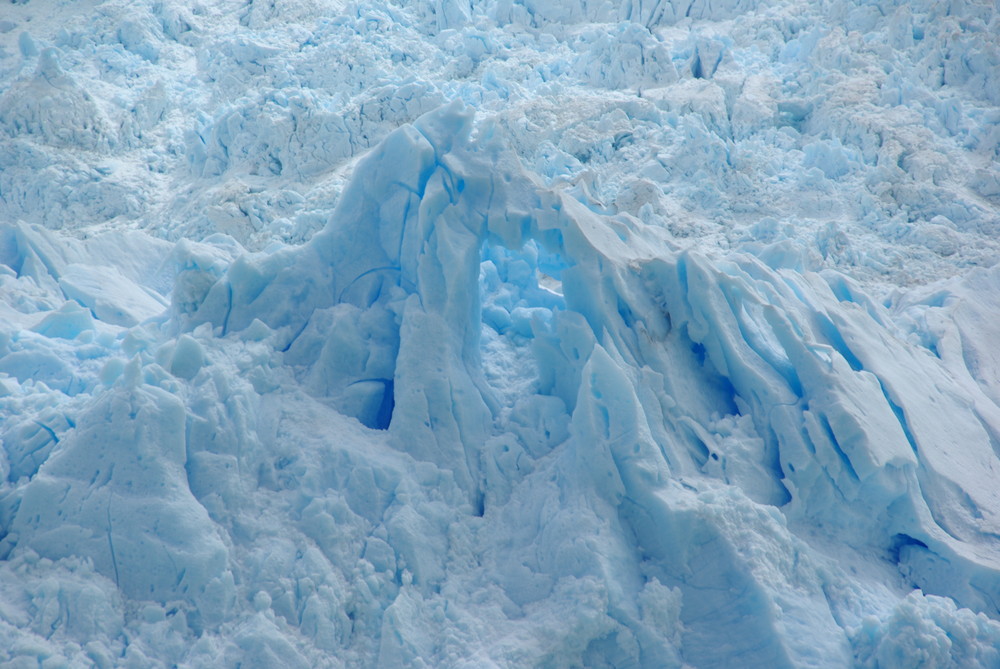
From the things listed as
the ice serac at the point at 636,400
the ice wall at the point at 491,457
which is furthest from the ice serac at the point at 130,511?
the ice serac at the point at 636,400

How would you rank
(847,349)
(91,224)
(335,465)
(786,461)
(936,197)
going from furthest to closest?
(91,224)
(936,197)
(847,349)
(786,461)
(335,465)

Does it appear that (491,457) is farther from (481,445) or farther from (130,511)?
(130,511)

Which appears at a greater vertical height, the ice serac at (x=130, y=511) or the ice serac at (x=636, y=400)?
the ice serac at (x=636, y=400)

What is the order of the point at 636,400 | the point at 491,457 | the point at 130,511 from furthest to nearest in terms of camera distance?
the point at 491,457 → the point at 636,400 → the point at 130,511

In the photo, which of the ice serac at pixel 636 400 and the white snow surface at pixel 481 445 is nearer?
the white snow surface at pixel 481 445

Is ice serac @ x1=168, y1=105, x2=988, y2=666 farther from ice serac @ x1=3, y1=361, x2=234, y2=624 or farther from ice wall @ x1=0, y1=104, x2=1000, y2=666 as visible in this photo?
ice serac @ x1=3, y1=361, x2=234, y2=624

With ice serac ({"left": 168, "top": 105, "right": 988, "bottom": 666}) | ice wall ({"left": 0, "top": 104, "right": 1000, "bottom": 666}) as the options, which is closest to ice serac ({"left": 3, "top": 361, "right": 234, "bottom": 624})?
ice wall ({"left": 0, "top": 104, "right": 1000, "bottom": 666})

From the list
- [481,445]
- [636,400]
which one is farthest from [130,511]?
[636,400]

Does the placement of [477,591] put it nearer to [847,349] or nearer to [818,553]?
[818,553]

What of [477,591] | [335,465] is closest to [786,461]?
[477,591]

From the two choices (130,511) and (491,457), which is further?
(491,457)

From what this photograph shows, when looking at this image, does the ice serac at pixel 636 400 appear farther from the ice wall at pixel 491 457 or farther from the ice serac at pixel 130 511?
the ice serac at pixel 130 511
